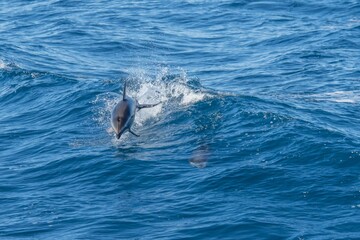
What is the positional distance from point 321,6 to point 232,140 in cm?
3100

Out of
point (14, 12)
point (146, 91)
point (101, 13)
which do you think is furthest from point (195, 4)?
point (146, 91)

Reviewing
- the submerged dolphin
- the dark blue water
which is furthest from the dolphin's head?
the dark blue water

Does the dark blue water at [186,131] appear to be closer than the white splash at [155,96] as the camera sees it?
Yes

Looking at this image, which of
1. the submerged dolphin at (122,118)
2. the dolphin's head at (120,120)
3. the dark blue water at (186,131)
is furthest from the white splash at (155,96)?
the dolphin's head at (120,120)

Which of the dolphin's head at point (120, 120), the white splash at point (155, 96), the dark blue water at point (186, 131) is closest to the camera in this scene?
the dark blue water at point (186, 131)

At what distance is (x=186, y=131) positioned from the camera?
32281 mm

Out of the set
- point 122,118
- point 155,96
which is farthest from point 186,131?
point 155,96

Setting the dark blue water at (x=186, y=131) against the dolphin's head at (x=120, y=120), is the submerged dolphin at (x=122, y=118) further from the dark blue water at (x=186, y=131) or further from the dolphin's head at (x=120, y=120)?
the dark blue water at (x=186, y=131)

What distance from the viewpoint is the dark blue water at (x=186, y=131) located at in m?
24.6

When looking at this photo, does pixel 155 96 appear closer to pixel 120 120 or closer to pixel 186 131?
pixel 186 131

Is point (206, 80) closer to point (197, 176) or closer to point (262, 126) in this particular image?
point (262, 126)

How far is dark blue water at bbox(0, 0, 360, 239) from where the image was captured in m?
24.6

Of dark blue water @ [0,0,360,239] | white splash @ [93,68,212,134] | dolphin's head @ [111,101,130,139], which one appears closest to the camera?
dark blue water @ [0,0,360,239]

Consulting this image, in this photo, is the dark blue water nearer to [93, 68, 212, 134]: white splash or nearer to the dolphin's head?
[93, 68, 212, 134]: white splash
